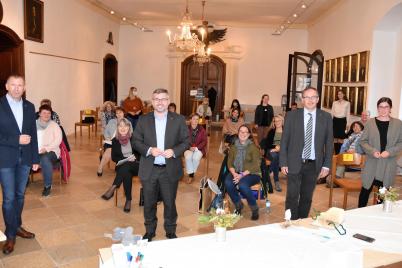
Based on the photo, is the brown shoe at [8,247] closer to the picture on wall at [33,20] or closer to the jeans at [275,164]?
the jeans at [275,164]

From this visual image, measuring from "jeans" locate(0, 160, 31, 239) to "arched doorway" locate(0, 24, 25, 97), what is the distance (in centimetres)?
579

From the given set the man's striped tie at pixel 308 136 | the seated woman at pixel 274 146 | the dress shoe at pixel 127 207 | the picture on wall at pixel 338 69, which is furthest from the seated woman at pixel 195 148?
the picture on wall at pixel 338 69

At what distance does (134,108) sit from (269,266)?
27.6ft

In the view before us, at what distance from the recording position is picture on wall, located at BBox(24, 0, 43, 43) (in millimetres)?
8906

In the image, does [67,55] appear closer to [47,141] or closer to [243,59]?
[47,141]

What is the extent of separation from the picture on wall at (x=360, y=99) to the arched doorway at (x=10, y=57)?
7762mm

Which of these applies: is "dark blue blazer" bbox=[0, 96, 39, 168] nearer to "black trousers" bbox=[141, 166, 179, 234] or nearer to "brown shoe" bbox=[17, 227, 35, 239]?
"brown shoe" bbox=[17, 227, 35, 239]

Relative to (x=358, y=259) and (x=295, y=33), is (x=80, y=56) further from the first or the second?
(x=358, y=259)

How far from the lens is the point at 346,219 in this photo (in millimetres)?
3078

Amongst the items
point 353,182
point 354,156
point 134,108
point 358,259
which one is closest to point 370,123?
point 354,156

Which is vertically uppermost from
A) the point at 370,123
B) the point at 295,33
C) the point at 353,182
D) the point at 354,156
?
the point at 295,33

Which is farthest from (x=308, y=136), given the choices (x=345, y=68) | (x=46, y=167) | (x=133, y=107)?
(x=133, y=107)

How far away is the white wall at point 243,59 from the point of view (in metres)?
16.0

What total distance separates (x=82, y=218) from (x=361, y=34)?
7.59m
